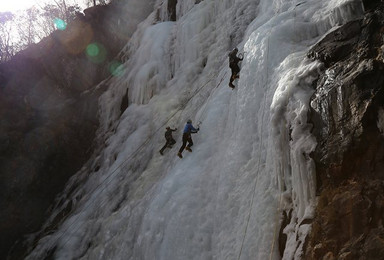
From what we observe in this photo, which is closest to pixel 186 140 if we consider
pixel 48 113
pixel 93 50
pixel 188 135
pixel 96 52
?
pixel 188 135

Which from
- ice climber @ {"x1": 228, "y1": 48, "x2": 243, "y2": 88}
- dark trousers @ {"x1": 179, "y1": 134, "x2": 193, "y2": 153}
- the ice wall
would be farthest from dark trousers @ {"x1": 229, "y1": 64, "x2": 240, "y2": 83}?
dark trousers @ {"x1": 179, "y1": 134, "x2": 193, "y2": 153}

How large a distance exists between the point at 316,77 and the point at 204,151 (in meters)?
3.58

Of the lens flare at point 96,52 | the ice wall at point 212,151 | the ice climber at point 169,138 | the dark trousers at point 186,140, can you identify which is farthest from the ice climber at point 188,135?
the lens flare at point 96,52

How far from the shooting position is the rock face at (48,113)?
16.8m

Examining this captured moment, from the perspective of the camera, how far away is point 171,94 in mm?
13203

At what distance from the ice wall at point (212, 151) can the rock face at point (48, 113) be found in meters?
2.20

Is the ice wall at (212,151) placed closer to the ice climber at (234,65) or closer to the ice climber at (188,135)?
the ice climber at (234,65)

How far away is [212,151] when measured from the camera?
8672 mm

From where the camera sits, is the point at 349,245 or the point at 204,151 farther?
the point at 204,151

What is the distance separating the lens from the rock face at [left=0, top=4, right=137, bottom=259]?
16766 mm

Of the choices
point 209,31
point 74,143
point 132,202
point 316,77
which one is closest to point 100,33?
point 74,143

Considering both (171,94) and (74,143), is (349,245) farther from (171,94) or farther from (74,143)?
(74,143)

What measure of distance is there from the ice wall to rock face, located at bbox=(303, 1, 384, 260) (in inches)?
9.7

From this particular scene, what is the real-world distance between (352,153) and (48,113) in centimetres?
1782
